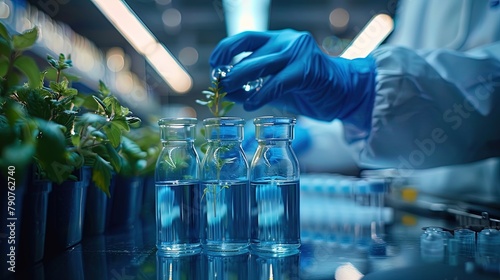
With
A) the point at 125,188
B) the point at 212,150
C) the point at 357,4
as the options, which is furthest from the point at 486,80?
the point at 357,4

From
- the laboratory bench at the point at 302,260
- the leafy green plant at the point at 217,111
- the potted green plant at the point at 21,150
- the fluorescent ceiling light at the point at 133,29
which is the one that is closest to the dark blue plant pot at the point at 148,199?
the laboratory bench at the point at 302,260

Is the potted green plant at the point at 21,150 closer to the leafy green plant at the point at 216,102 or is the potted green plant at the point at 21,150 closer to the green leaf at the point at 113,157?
the green leaf at the point at 113,157

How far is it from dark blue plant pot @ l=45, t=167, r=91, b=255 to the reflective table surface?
4 cm

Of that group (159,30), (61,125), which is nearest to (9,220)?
(61,125)

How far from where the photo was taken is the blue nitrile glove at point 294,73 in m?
1.11

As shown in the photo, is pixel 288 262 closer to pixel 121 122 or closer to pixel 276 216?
pixel 276 216

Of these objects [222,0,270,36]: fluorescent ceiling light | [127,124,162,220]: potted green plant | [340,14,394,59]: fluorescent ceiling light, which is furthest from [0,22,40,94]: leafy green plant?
[222,0,270,36]: fluorescent ceiling light

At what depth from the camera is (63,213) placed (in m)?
0.84

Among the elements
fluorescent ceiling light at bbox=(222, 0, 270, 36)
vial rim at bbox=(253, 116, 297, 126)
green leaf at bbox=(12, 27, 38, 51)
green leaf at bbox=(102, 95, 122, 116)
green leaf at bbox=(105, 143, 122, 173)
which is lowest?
green leaf at bbox=(105, 143, 122, 173)

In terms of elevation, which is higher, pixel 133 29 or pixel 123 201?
pixel 133 29

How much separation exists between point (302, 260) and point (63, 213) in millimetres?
489

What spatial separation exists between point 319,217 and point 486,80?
0.72 m

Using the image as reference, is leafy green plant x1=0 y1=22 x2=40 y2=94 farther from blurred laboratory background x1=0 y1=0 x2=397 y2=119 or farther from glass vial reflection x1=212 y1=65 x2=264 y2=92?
blurred laboratory background x1=0 y1=0 x2=397 y2=119

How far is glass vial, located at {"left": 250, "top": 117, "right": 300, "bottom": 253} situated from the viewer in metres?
0.81
